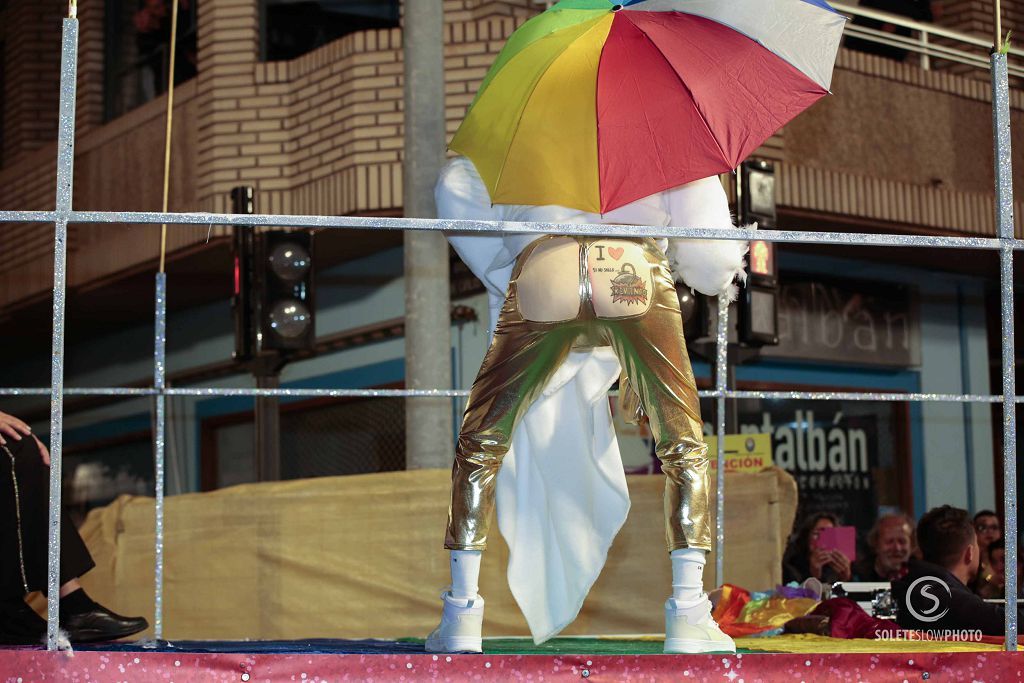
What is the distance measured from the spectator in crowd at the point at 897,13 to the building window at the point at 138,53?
602cm

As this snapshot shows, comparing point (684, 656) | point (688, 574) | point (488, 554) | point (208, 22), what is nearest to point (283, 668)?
point (684, 656)

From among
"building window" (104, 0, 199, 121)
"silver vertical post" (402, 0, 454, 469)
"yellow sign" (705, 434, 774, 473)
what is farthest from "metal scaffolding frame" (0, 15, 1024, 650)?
"building window" (104, 0, 199, 121)

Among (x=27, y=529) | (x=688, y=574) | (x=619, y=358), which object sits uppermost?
(x=619, y=358)

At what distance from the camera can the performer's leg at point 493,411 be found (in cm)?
387

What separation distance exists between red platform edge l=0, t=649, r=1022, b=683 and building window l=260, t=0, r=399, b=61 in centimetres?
901

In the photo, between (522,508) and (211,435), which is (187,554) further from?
(211,435)

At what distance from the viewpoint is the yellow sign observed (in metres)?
7.75

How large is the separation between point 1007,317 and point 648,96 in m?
1.10

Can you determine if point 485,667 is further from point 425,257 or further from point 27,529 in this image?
point 425,257

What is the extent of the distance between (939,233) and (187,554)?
6.89 metres

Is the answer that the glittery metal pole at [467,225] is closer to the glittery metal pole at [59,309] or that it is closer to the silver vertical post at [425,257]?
the glittery metal pole at [59,309]

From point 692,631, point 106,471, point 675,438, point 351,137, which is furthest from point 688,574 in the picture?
point 106,471

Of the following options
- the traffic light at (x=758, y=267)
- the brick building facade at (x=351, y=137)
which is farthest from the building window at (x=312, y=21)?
the traffic light at (x=758, y=267)

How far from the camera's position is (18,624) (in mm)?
4488
